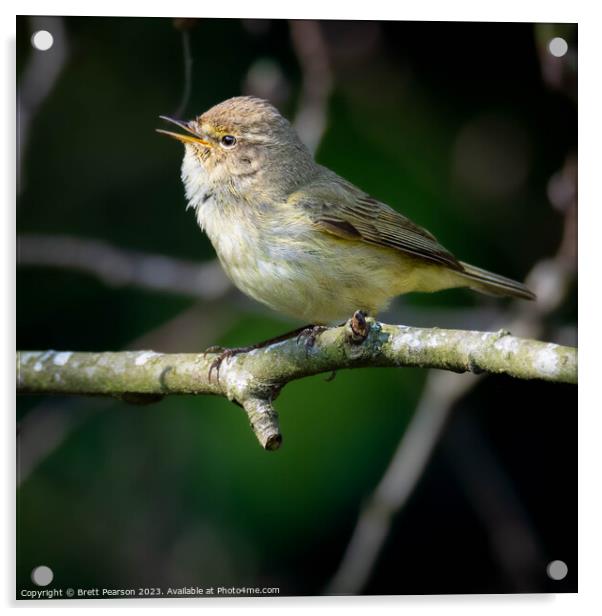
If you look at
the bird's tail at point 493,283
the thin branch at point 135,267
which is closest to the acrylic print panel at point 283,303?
the thin branch at point 135,267

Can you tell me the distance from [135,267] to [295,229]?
97 cm

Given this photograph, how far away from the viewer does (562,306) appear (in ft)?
10.7

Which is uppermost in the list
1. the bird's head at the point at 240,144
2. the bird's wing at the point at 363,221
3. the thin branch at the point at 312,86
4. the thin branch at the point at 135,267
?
the thin branch at the point at 312,86

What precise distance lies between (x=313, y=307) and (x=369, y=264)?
265mm

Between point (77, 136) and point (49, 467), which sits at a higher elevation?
point (77, 136)

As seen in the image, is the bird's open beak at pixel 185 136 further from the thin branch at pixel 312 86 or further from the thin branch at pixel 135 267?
the thin branch at pixel 135 267

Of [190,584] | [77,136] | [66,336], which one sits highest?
[77,136]

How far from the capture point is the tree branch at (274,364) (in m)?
2.20

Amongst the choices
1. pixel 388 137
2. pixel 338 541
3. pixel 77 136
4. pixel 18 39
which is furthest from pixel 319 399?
pixel 18 39

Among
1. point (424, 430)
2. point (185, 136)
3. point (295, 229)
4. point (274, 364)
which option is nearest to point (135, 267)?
point (185, 136)

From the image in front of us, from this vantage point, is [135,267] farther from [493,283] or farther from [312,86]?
[493,283]

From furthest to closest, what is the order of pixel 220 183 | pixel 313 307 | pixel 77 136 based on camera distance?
pixel 77 136, pixel 220 183, pixel 313 307

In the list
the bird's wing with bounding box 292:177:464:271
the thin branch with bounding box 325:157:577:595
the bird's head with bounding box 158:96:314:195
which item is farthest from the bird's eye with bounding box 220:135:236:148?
the thin branch with bounding box 325:157:577:595

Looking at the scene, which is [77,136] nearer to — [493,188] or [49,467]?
[49,467]
